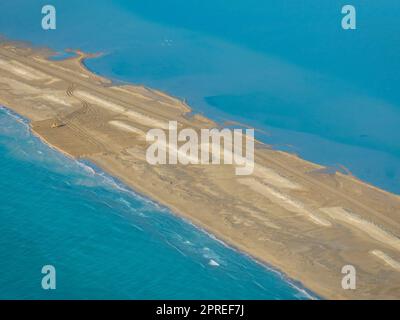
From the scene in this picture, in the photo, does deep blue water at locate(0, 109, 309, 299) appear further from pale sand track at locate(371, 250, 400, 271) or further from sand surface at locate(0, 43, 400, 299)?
pale sand track at locate(371, 250, 400, 271)

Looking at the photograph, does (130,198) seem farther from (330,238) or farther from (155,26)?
(155,26)

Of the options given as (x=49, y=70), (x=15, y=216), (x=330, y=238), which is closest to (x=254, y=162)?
(x=330, y=238)

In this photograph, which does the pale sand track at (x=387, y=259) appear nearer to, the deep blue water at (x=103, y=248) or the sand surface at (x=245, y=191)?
the sand surface at (x=245, y=191)

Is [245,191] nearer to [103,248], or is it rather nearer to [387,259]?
[387,259]

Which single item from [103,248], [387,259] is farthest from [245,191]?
[103,248]

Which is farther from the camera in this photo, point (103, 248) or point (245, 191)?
point (245, 191)

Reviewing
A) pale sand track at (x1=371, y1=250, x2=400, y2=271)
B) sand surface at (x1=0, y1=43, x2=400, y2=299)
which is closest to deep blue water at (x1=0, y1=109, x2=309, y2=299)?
sand surface at (x1=0, y1=43, x2=400, y2=299)
